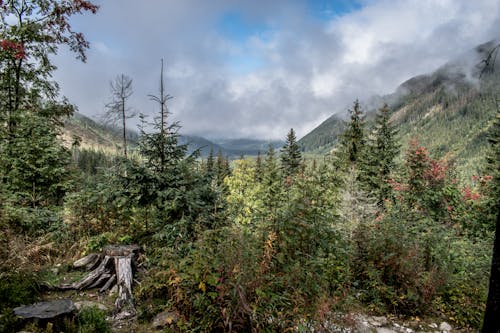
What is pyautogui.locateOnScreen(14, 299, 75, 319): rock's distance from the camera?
11.3 ft

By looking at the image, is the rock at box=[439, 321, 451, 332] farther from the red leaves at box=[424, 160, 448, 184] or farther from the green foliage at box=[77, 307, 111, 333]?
the red leaves at box=[424, 160, 448, 184]

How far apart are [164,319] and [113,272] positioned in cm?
203

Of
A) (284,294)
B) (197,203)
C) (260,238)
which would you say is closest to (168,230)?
(197,203)

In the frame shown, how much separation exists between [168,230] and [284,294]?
298cm

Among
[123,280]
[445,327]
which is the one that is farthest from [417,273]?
[123,280]

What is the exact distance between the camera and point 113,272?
5.30m

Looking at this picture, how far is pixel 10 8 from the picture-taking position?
8.21m

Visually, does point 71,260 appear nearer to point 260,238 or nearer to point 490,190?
point 260,238

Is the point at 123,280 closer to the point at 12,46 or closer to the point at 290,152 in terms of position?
the point at 12,46

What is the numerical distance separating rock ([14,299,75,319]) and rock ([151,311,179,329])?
120cm

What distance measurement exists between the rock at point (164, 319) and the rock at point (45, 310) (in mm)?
1199

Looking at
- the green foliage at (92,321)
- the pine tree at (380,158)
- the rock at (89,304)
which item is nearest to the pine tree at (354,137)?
the pine tree at (380,158)

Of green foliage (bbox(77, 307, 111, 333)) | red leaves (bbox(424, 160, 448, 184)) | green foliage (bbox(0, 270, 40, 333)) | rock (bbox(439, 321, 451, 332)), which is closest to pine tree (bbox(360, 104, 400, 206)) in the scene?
red leaves (bbox(424, 160, 448, 184))

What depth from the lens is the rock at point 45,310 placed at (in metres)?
3.45
